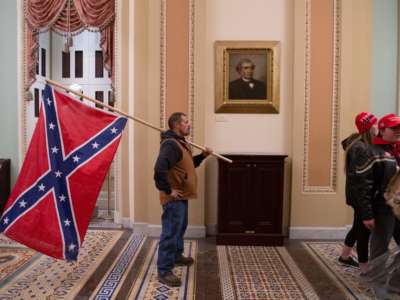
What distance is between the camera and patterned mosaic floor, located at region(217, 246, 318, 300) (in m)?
3.19

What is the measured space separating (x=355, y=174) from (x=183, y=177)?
1375 mm

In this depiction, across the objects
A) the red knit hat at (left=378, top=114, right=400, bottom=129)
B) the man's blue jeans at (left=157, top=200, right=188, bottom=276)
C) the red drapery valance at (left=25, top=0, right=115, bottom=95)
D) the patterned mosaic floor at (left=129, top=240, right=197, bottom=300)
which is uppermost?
the red drapery valance at (left=25, top=0, right=115, bottom=95)

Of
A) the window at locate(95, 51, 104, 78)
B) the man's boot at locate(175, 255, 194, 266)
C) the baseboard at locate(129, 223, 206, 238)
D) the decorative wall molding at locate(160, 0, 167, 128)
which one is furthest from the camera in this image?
the window at locate(95, 51, 104, 78)

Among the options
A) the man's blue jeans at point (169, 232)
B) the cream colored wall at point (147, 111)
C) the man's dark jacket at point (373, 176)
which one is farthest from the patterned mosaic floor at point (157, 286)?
the man's dark jacket at point (373, 176)

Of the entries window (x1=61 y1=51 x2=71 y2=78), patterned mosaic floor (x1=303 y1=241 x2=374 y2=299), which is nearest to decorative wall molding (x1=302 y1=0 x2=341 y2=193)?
patterned mosaic floor (x1=303 y1=241 x2=374 y2=299)

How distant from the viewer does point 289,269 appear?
149 inches

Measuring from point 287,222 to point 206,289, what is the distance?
2101mm

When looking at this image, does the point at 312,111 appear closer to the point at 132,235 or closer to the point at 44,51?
the point at 132,235

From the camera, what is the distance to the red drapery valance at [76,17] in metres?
5.31

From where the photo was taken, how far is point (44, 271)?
3.66 m

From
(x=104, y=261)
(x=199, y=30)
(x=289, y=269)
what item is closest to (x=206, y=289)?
(x=289, y=269)

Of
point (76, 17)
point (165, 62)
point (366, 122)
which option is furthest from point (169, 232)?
point (76, 17)

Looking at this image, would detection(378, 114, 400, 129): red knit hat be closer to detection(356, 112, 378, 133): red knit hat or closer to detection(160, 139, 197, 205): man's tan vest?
detection(356, 112, 378, 133): red knit hat

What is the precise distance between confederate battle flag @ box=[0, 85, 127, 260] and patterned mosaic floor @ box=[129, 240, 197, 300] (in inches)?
24.7
